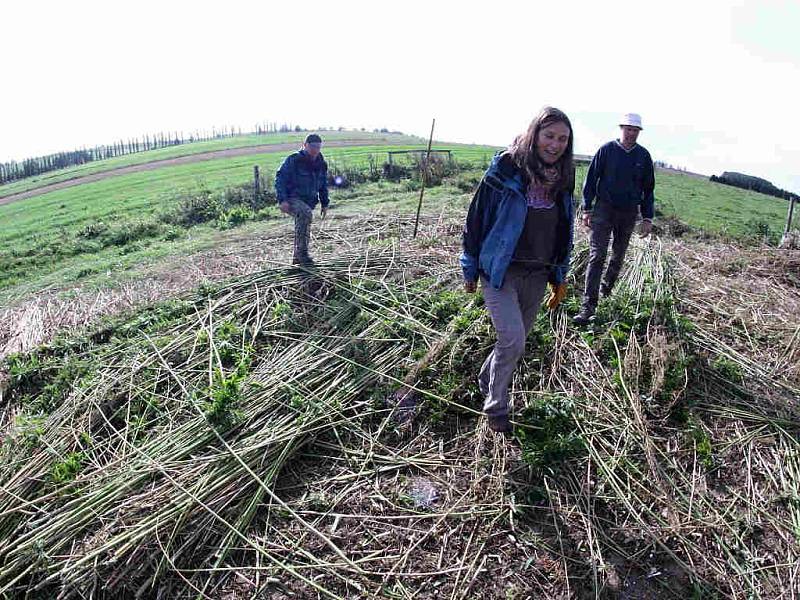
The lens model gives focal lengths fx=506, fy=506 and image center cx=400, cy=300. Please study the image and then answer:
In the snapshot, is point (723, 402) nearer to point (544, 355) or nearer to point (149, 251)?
point (544, 355)

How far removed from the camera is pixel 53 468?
3.81 metres

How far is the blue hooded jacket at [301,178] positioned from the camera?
6.32 metres

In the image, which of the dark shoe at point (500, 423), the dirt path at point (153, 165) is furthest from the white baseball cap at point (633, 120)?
the dirt path at point (153, 165)

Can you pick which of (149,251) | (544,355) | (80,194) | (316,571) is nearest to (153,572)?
(316,571)

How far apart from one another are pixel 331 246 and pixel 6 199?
31.7m

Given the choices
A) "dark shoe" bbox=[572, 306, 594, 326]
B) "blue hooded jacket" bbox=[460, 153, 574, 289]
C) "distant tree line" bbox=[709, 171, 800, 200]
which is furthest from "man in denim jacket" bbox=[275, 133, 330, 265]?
"distant tree line" bbox=[709, 171, 800, 200]

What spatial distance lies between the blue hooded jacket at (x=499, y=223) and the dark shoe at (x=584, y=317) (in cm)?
147

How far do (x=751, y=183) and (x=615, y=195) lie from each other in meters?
21.9

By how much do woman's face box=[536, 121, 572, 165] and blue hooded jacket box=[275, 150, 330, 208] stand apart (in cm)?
391

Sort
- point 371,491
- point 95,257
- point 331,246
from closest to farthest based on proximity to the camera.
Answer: point 371,491
point 331,246
point 95,257

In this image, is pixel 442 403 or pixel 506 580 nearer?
pixel 506 580

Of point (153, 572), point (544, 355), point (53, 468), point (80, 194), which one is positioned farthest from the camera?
point (80, 194)

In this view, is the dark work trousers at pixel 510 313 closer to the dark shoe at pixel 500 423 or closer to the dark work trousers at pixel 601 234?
the dark shoe at pixel 500 423

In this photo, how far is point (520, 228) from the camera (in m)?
3.12
